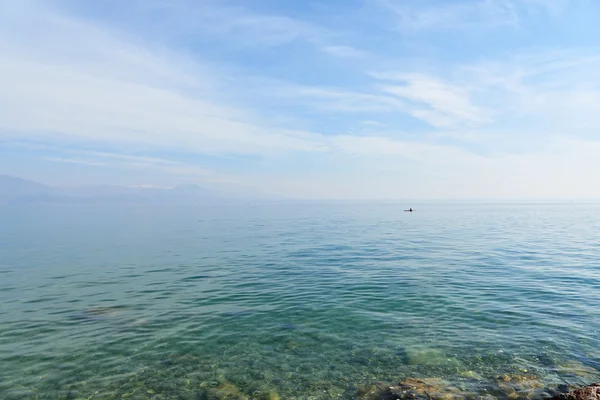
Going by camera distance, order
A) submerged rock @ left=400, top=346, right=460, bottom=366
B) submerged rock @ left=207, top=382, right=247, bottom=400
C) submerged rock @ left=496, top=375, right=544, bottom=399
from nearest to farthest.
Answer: submerged rock @ left=496, top=375, right=544, bottom=399 < submerged rock @ left=207, top=382, right=247, bottom=400 < submerged rock @ left=400, top=346, right=460, bottom=366

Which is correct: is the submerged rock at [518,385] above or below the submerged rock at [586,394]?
below

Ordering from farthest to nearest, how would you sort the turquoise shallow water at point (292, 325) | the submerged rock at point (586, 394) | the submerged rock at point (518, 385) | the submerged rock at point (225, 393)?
the turquoise shallow water at point (292, 325), the submerged rock at point (225, 393), the submerged rock at point (518, 385), the submerged rock at point (586, 394)

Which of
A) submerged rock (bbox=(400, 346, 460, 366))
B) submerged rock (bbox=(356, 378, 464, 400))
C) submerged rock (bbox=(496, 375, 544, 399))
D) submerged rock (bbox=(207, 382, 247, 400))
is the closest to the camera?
submerged rock (bbox=(356, 378, 464, 400))

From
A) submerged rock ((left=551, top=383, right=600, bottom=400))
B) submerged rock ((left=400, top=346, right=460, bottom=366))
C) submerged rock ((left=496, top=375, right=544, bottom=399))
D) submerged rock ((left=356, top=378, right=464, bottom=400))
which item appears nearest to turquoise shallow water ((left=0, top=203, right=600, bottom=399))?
submerged rock ((left=400, top=346, right=460, bottom=366))

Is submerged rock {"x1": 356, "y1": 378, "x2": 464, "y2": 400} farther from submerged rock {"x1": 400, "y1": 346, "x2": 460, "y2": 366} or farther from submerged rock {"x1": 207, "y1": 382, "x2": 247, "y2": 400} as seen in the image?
submerged rock {"x1": 207, "y1": 382, "x2": 247, "y2": 400}

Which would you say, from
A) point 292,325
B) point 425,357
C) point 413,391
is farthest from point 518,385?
point 292,325

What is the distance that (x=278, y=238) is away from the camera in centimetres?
7175

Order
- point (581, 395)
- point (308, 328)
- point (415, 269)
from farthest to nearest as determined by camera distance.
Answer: point (415, 269), point (308, 328), point (581, 395)

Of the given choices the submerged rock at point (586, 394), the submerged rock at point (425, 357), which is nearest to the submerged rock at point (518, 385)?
the submerged rock at point (586, 394)

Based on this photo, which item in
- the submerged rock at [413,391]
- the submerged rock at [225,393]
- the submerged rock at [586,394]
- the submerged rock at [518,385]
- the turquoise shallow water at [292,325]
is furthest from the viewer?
the turquoise shallow water at [292,325]

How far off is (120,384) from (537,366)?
61.9ft

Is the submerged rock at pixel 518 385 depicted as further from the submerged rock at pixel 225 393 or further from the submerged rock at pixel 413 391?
the submerged rock at pixel 225 393

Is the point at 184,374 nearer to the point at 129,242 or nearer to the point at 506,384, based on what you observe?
the point at 506,384

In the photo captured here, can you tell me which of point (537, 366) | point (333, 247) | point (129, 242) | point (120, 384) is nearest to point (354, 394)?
point (537, 366)
